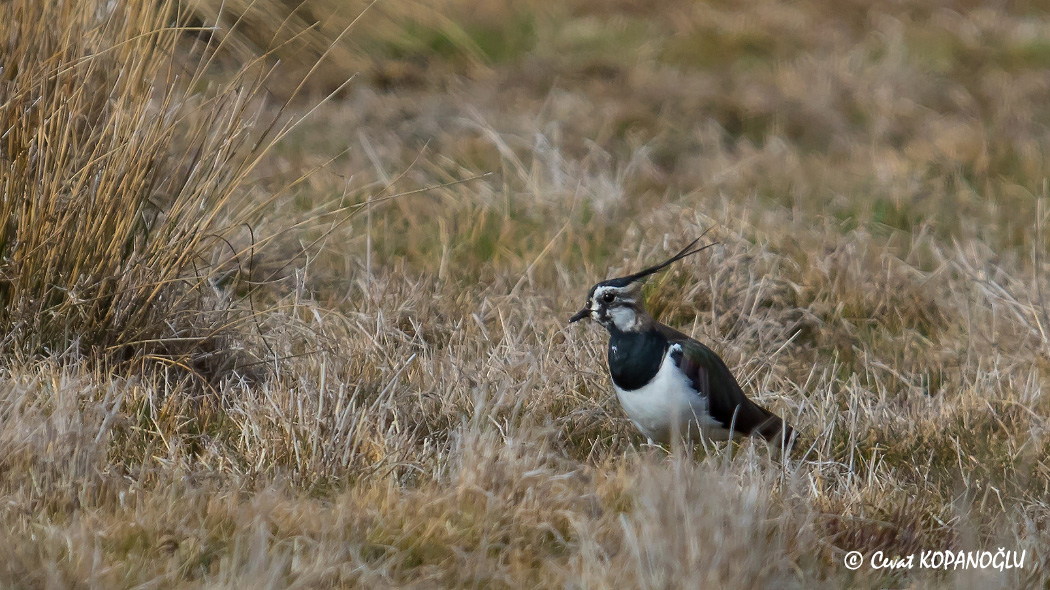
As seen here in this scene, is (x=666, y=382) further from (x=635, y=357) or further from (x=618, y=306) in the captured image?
(x=618, y=306)

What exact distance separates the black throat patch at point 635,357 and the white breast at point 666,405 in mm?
18

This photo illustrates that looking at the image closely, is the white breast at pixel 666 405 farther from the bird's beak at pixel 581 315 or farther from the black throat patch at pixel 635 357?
the bird's beak at pixel 581 315

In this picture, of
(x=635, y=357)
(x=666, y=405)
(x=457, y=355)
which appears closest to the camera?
(x=666, y=405)

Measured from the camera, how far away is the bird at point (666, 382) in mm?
3076

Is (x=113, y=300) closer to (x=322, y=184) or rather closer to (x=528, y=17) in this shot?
(x=322, y=184)

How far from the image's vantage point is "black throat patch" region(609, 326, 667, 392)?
313 cm

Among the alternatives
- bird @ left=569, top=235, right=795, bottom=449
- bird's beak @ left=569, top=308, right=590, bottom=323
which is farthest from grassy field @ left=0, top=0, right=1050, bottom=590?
bird's beak @ left=569, top=308, right=590, bottom=323

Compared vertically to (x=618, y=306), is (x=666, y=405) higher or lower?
lower

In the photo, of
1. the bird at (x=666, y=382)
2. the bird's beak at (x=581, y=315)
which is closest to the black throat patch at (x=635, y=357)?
the bird at (x=666, y=382)

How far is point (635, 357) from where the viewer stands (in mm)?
3174

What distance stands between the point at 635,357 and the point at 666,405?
0.62 ft

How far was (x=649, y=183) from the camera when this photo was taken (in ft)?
19.7

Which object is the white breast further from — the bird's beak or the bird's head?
the bird's beak

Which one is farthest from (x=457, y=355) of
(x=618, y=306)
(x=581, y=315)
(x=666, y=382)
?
(x=666, y=382)
